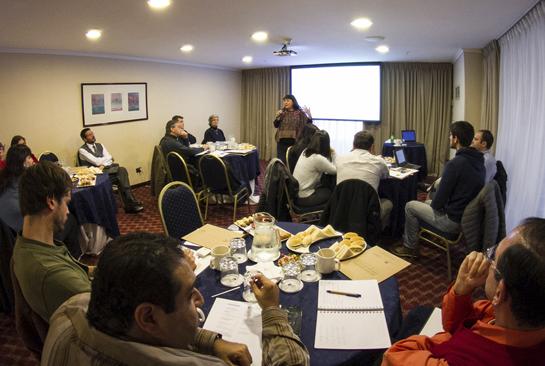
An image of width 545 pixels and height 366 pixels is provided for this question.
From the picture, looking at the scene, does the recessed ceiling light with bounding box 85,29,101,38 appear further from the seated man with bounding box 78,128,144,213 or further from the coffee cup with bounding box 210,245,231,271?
the coffee cup with bounding box 210,245,231,271

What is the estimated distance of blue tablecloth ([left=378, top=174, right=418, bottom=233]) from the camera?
386 centimetres

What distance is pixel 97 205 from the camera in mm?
3564

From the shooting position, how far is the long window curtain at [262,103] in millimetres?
8781

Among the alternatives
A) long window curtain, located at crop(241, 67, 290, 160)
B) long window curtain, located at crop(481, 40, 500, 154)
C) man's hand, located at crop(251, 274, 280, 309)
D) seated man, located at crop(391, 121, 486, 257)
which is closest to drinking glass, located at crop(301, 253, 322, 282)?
man's hand, located at crop(251, 274, 280, 309)

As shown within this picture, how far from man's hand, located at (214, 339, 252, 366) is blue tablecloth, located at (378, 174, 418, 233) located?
2.95m

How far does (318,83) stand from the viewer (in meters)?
8.19

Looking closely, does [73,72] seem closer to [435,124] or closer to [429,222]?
[429,222]

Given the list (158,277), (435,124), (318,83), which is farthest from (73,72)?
(435,124)

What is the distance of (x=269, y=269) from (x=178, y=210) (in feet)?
3.35

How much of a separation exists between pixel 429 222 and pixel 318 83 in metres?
5.66

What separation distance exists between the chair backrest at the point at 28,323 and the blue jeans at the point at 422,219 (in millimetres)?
2837

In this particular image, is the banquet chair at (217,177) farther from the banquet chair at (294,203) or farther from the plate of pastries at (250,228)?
the plate of pastries at (250,228)

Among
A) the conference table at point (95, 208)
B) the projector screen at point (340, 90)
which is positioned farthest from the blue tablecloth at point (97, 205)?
the projector screen at point (340, 90)

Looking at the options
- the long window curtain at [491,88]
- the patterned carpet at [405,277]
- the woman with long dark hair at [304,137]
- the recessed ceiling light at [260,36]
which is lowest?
the patterned carpet at [405,277]
